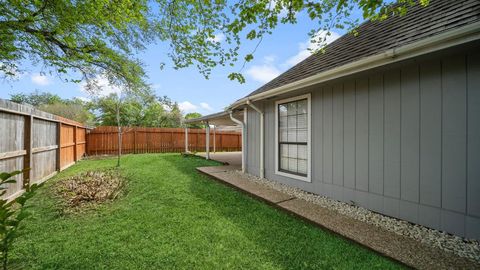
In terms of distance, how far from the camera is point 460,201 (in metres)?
2.70

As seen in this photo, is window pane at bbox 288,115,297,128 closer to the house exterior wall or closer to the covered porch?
the house exterior wall

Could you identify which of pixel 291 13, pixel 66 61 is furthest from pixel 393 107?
pixel 66 61

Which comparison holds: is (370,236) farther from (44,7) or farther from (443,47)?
(44,7)

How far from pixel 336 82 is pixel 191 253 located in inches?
152

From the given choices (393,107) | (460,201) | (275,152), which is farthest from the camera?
(275,152)

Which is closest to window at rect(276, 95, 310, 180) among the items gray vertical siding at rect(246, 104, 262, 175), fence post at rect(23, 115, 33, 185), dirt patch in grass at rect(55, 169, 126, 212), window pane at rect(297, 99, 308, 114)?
window pane at rect(297, 99, 308, 114)

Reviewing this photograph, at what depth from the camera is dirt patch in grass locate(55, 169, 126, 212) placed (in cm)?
395

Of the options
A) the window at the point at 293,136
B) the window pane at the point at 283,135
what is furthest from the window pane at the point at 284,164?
the window pane at the point at 283,135

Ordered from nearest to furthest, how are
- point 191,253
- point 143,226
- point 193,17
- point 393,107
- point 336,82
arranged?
point 191,253 → point 143,226 → point 393,107 → point 336,82 → point 193,17

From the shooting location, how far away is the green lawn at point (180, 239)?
7.51ft

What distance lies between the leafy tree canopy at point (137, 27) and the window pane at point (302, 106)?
1482 millimetres

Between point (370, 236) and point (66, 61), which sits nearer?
point (370, 236)

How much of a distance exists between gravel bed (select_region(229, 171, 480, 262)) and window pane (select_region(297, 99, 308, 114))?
1925 millimetres

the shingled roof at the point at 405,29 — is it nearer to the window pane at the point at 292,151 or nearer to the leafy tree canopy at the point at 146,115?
the window pane at the point at 292,151
